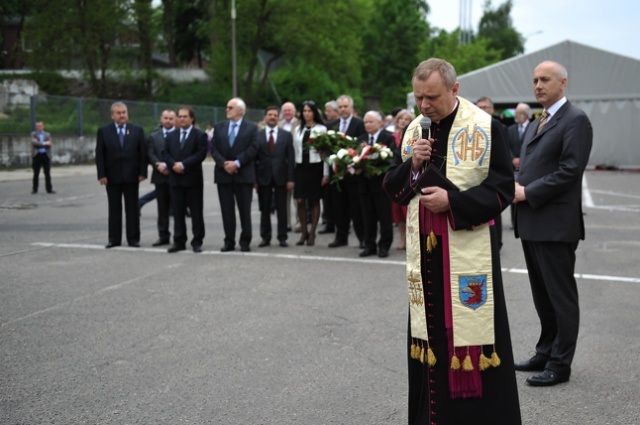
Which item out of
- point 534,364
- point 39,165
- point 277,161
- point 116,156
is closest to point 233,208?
point 277,161

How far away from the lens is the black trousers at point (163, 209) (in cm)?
1279

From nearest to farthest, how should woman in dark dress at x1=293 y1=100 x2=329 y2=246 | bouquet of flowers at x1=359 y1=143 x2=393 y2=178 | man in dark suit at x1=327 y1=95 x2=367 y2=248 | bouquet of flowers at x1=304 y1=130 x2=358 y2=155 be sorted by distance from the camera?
1. bouquet of flowers at x1=359 y1=143 x2=393 y2=178
2. bouquet of flowers at x1=304 y1=130 x2=358 y2=155
3. man in dark suit at x1=327 y1=95 x2=367 y2=248
4. woman in dark dress at x1=293 y1=100 x2=329 y2=246

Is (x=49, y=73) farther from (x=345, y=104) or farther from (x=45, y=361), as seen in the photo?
(x=45, y=361)

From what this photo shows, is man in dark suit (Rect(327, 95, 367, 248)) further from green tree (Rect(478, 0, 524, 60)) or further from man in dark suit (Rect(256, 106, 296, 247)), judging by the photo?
green tree (Rect(478, 0, 524, 60))

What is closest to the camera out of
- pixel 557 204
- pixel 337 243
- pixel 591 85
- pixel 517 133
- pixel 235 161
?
pixel 557 204

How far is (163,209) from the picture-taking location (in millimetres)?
13094

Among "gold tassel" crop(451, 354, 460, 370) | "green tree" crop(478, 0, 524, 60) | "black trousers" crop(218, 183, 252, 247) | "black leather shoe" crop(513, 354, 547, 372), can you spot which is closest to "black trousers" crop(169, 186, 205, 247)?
"black trousers" crop(218, 183, 252, 247)

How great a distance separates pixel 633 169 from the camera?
1335 inches

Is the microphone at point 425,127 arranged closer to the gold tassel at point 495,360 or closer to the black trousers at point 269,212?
the gold tassel at point 495,360

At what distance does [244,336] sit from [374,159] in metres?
5.26

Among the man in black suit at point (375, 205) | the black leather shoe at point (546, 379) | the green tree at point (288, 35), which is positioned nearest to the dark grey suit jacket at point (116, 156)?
the man in black suit at point (375, 205)

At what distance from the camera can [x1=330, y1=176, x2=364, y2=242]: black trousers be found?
12.5 m

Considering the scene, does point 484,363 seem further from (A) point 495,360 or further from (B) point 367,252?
(B) point 367,252

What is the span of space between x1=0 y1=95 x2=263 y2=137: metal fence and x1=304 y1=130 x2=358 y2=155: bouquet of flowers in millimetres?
20070
